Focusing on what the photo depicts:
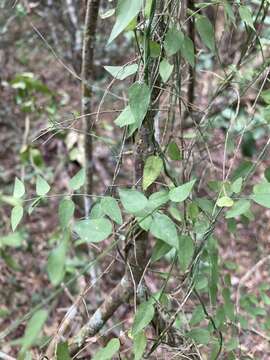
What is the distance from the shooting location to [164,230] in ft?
2.91

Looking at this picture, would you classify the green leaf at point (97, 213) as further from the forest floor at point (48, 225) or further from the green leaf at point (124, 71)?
the forest floor at point (48, 225)

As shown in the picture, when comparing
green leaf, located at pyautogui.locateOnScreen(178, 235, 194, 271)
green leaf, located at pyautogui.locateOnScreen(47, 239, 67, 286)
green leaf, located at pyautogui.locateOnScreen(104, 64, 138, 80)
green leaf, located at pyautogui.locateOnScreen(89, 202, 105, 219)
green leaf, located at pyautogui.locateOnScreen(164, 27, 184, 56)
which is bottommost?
green leaf, located at pyautogui.locateOnScreen(178, 235, 194, 271)

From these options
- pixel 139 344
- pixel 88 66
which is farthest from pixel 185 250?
pixel 88 66

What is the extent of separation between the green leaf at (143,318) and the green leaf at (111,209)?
194 millimetres

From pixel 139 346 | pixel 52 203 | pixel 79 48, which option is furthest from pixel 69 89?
pixel 139 346

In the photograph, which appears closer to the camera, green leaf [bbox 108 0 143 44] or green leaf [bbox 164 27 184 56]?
green leaf [bbox 108 0 143 44]

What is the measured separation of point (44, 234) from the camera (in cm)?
294

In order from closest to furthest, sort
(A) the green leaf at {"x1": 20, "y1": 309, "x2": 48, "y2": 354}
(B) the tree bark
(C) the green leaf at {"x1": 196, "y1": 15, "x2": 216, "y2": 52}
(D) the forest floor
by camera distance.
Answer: (A) the green leaf at {"x1": 20, "y1": 309, "x2": 48, "y2": 354}
(C) the green leaf at {"x1": 196, "y1": 15, "x2": 216, "y2": 52}
(B) the tree bark
(D) the forest floor

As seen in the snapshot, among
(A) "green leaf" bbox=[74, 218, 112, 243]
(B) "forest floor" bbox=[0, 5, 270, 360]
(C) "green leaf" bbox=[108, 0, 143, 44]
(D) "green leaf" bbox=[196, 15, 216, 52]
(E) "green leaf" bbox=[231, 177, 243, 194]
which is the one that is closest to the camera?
(C) "green leaf" bbox=[108, 0, 143, 44]

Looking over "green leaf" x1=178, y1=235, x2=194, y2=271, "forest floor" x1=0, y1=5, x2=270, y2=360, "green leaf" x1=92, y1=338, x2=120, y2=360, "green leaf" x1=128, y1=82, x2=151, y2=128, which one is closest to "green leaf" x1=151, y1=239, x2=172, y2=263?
"green leaf" x1=178, y1=235, x2=194, y2=271

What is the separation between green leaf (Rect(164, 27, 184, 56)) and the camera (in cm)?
95

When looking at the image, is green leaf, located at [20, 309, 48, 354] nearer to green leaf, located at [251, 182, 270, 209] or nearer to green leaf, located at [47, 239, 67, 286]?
green leaf, located at [47, 239, 67, 286]

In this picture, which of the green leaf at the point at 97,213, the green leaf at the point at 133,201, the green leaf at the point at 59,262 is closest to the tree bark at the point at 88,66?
the green leaf at the point at 97,213

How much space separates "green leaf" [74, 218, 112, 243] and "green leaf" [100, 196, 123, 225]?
49mm
